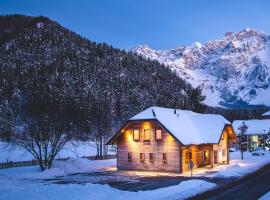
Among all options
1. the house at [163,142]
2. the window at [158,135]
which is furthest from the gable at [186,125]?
the window at [158,135]

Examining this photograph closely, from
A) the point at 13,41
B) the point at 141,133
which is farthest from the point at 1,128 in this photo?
the point at 13,41

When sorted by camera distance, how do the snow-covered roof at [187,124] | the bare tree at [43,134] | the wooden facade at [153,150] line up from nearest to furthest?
the bare tree at [43,134]
the wooden facade at [153,150]
the snow-covered roof at [187,124]

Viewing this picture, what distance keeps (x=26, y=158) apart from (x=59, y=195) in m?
48.3

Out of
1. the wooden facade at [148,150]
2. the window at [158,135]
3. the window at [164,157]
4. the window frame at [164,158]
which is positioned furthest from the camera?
the window at [158,135]

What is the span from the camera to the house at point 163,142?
48062 millimetres

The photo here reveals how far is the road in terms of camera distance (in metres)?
27.2

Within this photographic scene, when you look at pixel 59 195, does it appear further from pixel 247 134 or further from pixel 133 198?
pixel 247 134

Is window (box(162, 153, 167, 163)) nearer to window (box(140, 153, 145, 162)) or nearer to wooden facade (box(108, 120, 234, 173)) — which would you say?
wooden facade (box(108, 120, 234, 173))

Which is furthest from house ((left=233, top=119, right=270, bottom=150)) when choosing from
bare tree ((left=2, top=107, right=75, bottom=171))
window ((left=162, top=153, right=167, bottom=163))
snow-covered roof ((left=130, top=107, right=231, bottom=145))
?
bare tree ((left=2, top=107, right=75, bottom=171))

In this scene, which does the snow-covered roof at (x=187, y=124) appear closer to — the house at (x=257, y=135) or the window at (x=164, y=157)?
the window at (x=164, y=157)

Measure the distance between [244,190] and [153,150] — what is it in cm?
1991

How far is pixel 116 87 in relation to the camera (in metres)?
166

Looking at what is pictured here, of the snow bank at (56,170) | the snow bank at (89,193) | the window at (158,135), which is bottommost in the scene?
the snow bank at (56,170)

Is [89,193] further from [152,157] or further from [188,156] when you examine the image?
[188,156]
